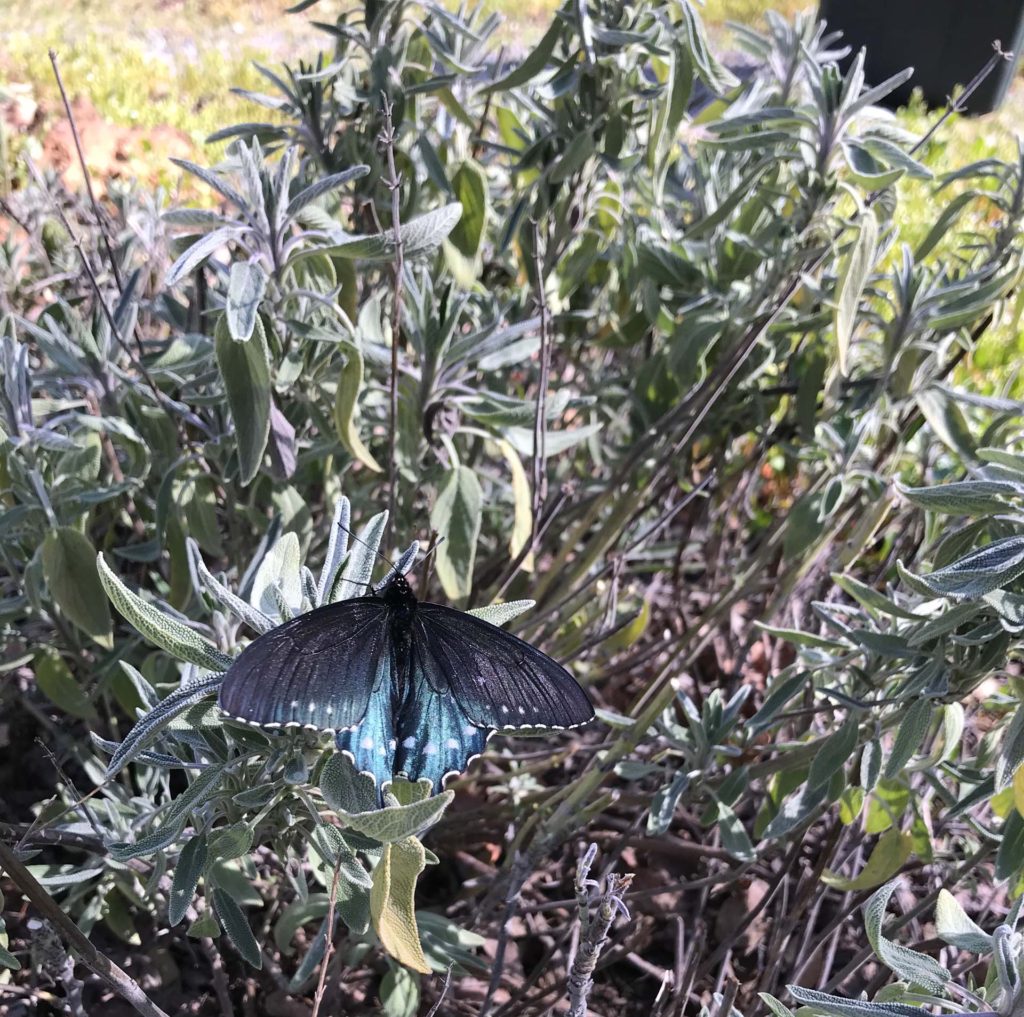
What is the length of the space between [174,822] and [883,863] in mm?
984

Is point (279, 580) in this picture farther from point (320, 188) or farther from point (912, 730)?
point (912, 730)

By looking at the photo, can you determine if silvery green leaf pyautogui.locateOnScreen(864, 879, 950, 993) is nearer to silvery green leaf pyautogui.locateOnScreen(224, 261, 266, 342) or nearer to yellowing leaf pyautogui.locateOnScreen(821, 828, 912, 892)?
yellowing leaf pyautogui.locateOnScreen(821, 828, 912, 892)

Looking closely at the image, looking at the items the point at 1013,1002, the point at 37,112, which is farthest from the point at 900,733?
the point at 37,112

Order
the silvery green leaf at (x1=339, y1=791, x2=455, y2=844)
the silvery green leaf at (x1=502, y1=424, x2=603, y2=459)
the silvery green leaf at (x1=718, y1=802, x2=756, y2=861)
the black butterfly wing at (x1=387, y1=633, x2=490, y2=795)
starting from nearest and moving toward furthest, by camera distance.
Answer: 1. the silvery green leaf at (x1=339, y1=791, x2=455, y2=844)
2. the black butterfly wing at (x1=387, y1=633, x2=490, y2=795)
3. the silvery green leaf at (x1=718, y1=802, x2=756, y2=861)
4. the silvery green leaf at (x1=502, y1=424, x2=603, y2=459)

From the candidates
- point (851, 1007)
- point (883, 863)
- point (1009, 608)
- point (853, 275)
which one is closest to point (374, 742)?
point (851, 1007)

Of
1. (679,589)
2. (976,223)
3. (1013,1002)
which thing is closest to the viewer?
(1013,1002)

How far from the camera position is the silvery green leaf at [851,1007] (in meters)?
1.01

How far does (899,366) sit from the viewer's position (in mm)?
1867

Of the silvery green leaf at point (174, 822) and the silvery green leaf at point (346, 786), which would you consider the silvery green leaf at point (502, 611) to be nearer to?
the silvery green leaf at point (346, 786)

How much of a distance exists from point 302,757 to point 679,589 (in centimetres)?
114

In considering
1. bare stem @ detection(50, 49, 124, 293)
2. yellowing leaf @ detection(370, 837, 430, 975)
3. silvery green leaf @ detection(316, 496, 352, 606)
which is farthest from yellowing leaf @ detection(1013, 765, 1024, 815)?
bare stem @ detection(50, 49, 124, 293)

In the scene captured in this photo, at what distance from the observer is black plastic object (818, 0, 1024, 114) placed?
625 centimetres

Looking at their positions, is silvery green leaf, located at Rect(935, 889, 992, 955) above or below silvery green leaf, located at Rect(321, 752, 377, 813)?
below

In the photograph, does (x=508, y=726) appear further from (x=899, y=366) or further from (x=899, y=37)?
(x=899, y=37)
